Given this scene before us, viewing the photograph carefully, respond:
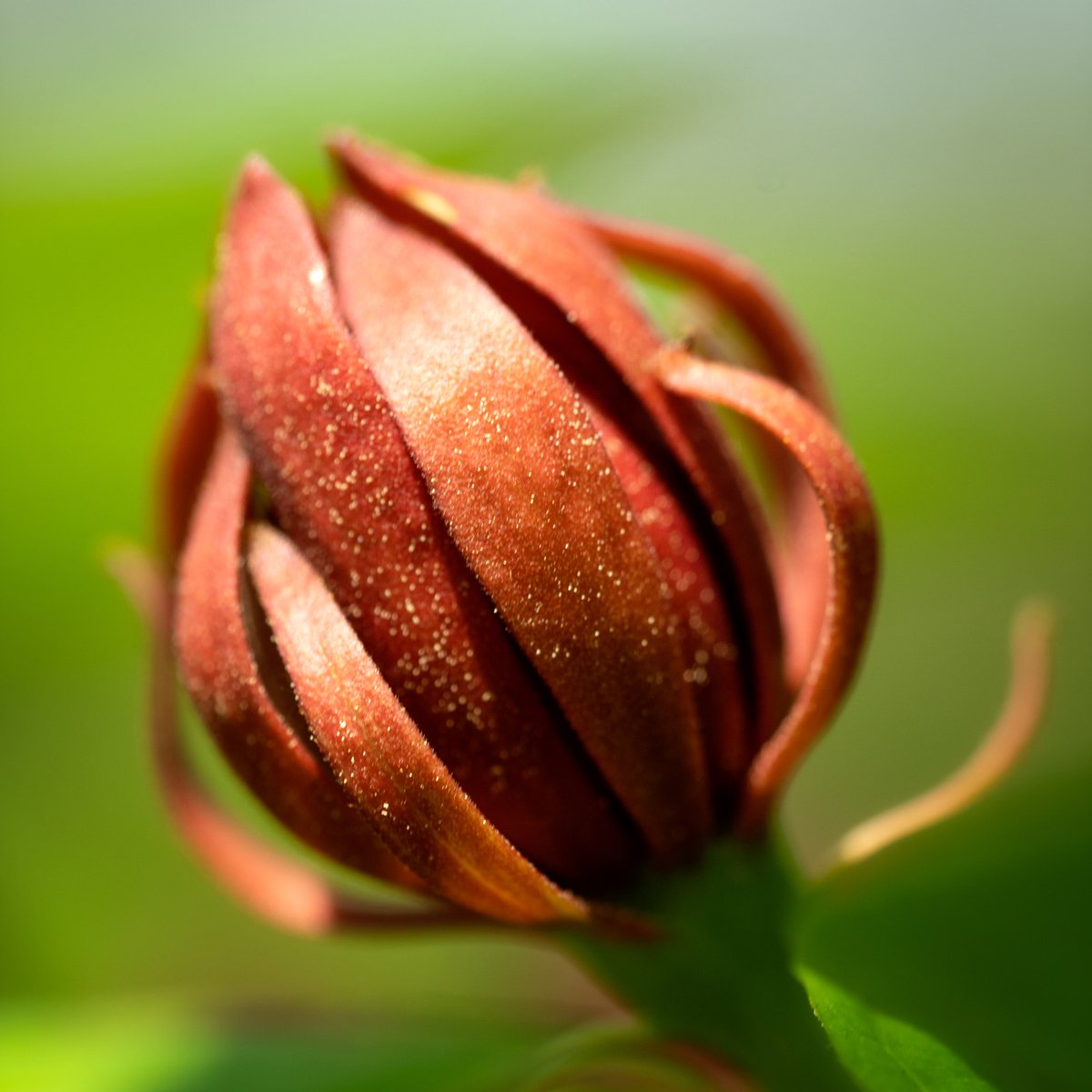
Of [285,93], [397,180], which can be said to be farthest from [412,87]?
[397,180]

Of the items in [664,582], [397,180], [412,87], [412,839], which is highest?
[412,87]

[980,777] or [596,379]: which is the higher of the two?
[596,379]

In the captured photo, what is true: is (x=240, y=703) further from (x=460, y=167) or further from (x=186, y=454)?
(x=460, y=167)

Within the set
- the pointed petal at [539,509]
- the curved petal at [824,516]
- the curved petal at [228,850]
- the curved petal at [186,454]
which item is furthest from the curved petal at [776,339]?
the curved petal at [228,850]

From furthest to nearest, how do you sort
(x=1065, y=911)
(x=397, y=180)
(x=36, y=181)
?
(x=36, y=181), (x=1065, y=911), (x=397, y=180)

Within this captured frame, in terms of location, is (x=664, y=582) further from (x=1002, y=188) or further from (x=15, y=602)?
(x=1002, y=188)

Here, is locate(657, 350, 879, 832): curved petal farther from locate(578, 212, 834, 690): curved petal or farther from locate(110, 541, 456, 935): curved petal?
locate(110, 541, 456, 935): curved petal

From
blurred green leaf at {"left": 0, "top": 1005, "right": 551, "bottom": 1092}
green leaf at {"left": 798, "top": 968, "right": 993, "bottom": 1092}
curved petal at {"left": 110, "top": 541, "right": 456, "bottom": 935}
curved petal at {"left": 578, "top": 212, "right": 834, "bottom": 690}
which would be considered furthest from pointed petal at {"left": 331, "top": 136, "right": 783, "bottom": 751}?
blurred green leaf at {"left": 0, "top": 1005, "right": 551, "bottom": 1092}

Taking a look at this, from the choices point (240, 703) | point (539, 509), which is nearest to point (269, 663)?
point (240, 703)
